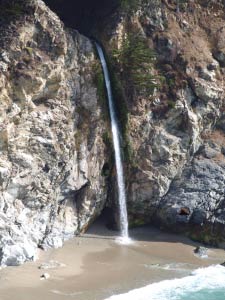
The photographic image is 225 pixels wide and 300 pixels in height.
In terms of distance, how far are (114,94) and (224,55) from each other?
35.4 ft

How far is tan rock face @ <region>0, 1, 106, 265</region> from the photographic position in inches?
1052

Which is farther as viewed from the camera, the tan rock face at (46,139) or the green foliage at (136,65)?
the green foliage at (136,65)

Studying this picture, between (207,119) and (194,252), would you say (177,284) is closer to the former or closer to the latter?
(194,252)

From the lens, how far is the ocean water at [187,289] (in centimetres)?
2387

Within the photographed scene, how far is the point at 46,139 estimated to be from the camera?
28.7 metres

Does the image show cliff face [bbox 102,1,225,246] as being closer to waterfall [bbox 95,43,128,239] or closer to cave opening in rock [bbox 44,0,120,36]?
waterfall [bbox 95,43,128,239]

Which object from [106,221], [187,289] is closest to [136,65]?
[106,221]

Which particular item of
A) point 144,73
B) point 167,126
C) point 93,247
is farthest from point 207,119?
point 93,247

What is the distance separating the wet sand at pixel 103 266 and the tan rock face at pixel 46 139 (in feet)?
3.77

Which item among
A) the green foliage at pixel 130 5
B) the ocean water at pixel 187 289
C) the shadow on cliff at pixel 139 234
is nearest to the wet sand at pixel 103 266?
the shadow on cliff at pixel 139 234

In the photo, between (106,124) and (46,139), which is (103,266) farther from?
(106,124)

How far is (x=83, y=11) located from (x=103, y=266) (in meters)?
21.2

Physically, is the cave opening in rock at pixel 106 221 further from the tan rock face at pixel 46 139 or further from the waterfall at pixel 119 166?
the tan rock face at pixel 46 139

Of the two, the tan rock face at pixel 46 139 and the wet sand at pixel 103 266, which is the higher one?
the tan rock face at pixel 46 139
